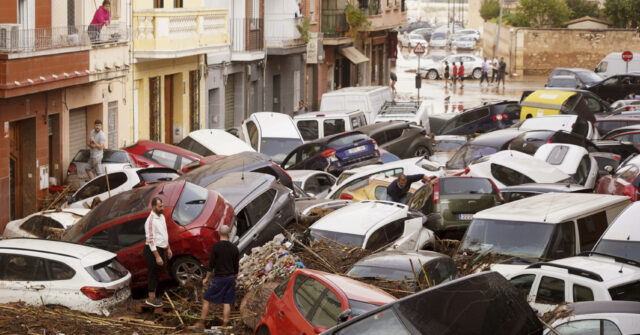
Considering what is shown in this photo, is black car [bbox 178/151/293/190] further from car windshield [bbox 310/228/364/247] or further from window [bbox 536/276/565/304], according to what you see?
window [bbox 536/276/565/304]

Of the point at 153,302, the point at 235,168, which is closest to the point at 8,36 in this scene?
the point at 235,168

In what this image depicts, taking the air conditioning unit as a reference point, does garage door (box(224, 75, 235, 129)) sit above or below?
below

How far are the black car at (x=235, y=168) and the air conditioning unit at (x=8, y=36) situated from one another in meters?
4.48

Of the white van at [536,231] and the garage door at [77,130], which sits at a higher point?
the garage door at [77,130]

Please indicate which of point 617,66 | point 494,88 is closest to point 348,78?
→ point 494,88

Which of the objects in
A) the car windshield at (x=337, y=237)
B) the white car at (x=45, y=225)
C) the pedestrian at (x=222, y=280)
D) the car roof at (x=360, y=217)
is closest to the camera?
the pedestrian at (x=222, y=280)

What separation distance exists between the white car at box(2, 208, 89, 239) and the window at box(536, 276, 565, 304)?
8.64 metres

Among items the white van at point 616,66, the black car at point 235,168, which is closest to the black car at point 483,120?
the black car at point 235,168

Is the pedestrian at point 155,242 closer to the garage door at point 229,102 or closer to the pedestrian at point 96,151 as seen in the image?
the pedestrian at point 96,151

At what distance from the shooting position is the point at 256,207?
17422 mm

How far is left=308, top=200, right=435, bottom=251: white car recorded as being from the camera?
16.5 metres

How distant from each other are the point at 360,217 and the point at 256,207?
166 cm

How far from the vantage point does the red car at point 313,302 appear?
1111 cm

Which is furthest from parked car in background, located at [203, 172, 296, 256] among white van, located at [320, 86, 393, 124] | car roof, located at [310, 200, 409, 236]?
white van, located at [320, 86, 393, 124]
